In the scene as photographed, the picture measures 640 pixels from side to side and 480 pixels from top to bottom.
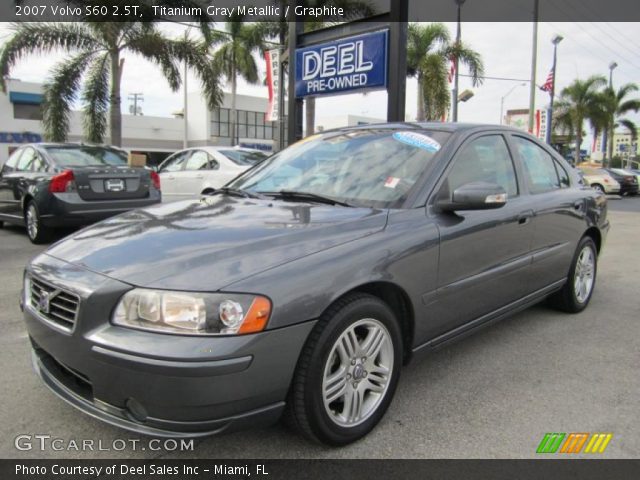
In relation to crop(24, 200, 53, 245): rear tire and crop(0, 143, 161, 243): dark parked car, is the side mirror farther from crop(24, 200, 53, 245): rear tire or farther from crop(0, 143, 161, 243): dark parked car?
crop(24, 200, 53, 245): rear tire

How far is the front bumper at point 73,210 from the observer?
23.1 feet

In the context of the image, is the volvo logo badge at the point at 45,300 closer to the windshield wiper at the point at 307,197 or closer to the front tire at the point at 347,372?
the front tire at the point at 347,372

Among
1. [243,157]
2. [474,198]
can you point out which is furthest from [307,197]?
[243,157]

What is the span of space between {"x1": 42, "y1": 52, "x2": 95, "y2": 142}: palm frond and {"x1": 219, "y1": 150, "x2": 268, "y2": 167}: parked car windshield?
8885mm

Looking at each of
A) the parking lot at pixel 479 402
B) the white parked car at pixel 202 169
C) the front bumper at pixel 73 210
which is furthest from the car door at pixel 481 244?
the white parked car at pixel 202 169

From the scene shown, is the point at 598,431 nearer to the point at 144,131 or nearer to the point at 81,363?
the point at 81,363

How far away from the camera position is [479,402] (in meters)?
2.89

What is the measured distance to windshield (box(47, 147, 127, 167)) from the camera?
7.56 m

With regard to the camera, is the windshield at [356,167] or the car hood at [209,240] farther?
the windshield at [356,167]

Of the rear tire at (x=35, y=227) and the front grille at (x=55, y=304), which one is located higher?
the front grille at (x=55, y=304)

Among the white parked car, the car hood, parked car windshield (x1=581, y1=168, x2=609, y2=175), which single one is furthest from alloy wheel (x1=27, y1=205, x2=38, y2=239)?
parked car windshield (x1=581, y1=168, x2=609, y2=175)

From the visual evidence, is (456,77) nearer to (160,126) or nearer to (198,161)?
(198,161)

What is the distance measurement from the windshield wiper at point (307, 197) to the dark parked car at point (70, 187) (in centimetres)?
483

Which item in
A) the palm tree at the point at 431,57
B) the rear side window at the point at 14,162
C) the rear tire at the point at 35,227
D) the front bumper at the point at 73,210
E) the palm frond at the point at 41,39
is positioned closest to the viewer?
the front bumper at the point at 73,210
